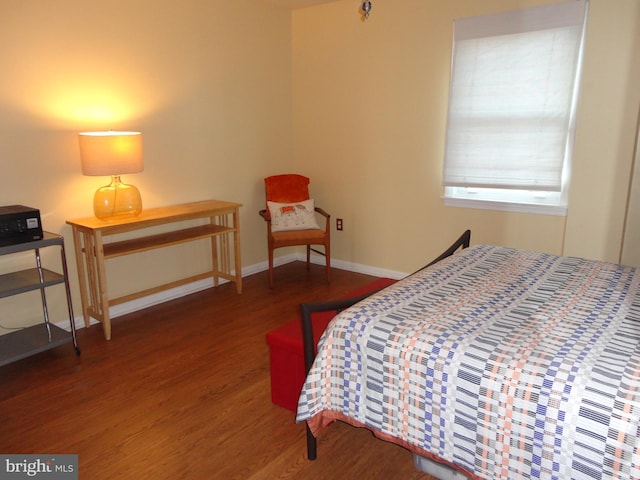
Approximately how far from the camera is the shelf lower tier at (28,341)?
2.66 m

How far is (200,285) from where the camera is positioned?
418 cm

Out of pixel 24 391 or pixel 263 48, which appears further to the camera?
pixel 263 48

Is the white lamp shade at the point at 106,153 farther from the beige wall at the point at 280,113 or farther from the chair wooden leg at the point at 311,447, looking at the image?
the chair wooden leg at the point at 311,447

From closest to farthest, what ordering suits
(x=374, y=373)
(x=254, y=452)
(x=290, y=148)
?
1. (x=374, y=373)
2. (x=254, y=452)
3. (x=290, y=148)

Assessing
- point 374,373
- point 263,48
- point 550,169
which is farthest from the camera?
point 263,48

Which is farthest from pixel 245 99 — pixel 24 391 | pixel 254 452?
pixel 254 452

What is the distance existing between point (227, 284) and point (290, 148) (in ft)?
5.22

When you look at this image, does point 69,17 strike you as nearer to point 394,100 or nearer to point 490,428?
point 394,100

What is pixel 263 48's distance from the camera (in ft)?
14.5

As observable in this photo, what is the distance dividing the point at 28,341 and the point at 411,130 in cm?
327

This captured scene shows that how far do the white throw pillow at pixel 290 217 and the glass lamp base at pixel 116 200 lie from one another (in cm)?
130

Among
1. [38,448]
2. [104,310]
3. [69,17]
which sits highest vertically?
[69,17]

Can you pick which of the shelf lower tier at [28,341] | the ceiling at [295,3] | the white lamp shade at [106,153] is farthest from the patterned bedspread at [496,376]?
the ceiling at [295,3]

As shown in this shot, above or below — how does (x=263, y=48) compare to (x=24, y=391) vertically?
above
